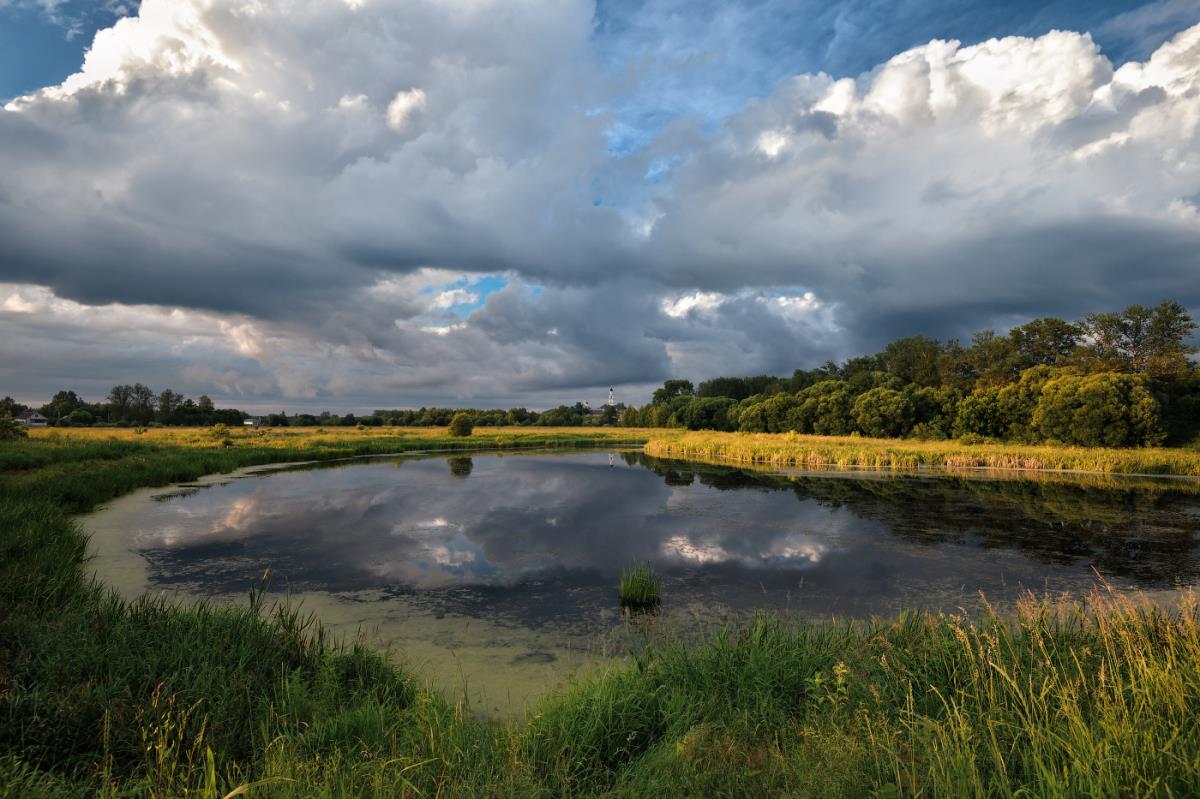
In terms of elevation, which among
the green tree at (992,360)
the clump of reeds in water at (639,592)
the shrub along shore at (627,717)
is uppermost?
the green tree at (992,360)

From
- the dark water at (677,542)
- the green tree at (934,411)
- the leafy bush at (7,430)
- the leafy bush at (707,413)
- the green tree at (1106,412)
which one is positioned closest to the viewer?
the dark water at (677,542)

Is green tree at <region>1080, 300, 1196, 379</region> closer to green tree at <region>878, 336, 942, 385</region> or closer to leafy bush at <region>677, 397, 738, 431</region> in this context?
A: green tree at <region>878, 336, 942, 385</region>

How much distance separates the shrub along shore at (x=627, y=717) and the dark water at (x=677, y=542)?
3819 mm

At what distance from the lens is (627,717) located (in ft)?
16.8

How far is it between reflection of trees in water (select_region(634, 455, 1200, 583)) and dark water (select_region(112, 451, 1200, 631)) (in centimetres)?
10

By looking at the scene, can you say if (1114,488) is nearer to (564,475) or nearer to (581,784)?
(564,475)

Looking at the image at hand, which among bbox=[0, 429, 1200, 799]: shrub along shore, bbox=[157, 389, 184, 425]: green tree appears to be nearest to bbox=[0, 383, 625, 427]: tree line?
bbox=[157, 389, 184, 425]: green tree

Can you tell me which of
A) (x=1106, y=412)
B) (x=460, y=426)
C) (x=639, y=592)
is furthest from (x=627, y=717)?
(x=460, y=426)

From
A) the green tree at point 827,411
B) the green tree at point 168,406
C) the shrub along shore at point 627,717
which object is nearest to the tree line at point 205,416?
the green tree at point 168,406

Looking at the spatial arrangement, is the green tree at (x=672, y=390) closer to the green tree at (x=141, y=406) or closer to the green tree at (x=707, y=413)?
the green tree at (x=707, y=413)

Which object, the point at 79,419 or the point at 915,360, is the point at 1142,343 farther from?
the point at 79,419

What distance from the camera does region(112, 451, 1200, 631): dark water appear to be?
1115cm

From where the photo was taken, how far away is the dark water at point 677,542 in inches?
439

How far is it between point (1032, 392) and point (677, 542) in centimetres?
4876
